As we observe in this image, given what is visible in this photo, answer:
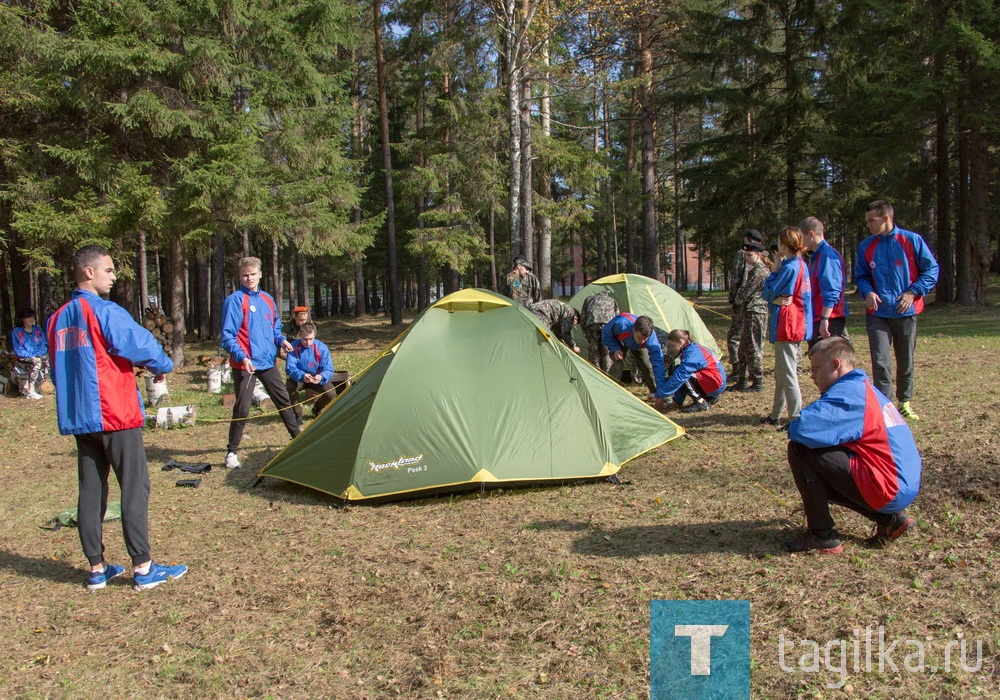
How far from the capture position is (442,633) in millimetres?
3637

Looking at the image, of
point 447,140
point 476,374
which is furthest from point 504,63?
point 476,374

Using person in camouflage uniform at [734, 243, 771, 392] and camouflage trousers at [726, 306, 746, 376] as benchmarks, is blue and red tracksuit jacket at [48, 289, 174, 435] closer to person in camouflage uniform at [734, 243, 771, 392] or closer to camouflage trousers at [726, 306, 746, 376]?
person in camouflage uniform at [734, 243, 771, 392]

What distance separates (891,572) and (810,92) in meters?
19.1

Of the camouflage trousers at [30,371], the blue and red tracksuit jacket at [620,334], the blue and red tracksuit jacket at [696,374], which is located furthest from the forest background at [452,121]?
the blue and red tracksuit jacket at [696,374]

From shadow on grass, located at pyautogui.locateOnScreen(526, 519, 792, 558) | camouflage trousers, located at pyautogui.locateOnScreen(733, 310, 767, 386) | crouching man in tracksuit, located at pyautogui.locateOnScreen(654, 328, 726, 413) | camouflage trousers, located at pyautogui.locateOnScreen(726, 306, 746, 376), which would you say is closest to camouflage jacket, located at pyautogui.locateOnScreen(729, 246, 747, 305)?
camouflage trousers, located at pyautogui.locateOnScreen(733, 310, 767, 386)

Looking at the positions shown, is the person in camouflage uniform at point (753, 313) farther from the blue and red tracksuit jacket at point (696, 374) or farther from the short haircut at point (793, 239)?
the short haircut at point (793, 239)

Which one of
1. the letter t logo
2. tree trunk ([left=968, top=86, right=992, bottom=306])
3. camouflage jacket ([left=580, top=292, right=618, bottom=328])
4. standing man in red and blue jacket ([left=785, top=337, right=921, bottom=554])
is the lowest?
the letter t logo

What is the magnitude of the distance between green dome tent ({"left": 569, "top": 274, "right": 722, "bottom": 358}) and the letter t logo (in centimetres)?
778

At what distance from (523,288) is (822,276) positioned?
4.99 meters

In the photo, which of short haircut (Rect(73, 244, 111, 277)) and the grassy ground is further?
short haircut (Rect(73, 244, 111, 277))

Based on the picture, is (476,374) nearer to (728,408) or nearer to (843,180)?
(728,408)

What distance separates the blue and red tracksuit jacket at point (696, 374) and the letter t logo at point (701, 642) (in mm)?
4540

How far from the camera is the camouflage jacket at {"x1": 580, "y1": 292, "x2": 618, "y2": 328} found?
9781mm

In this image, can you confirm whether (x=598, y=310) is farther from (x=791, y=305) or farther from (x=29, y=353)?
(x=29, y=353)
